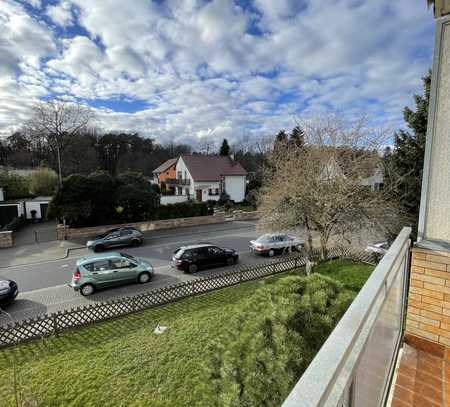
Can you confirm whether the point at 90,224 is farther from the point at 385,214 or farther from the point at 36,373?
the point at 385,214

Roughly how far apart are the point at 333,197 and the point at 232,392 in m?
8.67

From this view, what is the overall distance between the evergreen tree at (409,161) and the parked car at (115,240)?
1502 centimetres

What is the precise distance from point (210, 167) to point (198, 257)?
77.4 ft

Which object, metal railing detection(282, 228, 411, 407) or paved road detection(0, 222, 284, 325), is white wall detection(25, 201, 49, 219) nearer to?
paved road detection(0, 222, 284, 325)

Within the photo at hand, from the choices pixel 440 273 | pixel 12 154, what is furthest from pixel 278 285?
pixel 12 154

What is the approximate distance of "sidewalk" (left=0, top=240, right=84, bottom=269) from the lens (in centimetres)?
1510

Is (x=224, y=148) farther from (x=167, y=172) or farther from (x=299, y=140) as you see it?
(x=299, y=140)

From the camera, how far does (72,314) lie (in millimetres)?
8055

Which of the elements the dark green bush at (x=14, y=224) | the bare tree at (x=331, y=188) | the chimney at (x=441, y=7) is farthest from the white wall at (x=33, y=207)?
the chimney at (x=441, y=7)

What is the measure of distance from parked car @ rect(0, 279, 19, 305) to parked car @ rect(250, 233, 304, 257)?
11.3m

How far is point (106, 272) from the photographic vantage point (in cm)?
1080

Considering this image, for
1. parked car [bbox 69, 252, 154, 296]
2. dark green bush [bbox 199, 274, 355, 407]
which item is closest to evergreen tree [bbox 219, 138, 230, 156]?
parked car [bbox 69, 252, 154, 296]

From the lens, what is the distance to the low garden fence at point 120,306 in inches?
291

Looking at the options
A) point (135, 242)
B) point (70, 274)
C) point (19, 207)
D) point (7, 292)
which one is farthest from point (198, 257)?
point (19, 207)
